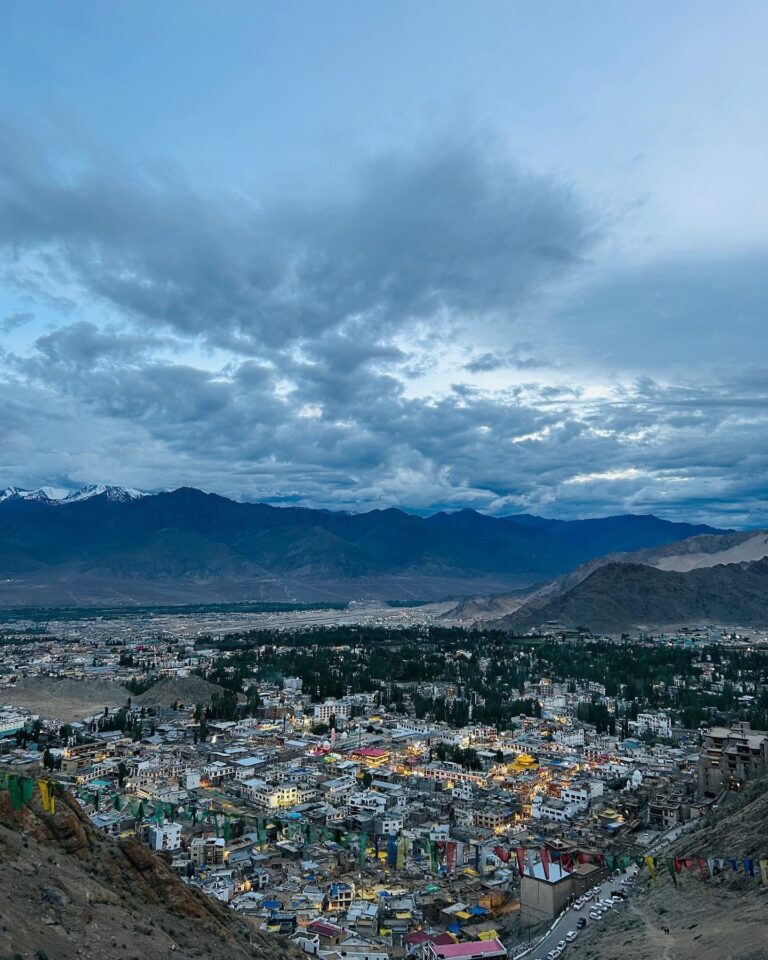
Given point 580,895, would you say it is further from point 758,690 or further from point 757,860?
point 758,690

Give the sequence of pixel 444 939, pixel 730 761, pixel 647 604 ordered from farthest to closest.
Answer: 1. pixel 647 604
2. pixel 730 761
3. pixel 444 939

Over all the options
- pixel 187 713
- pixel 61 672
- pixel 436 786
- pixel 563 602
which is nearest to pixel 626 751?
pixel 436 786

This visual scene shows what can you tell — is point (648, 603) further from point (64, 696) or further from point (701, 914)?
point (701, 914)

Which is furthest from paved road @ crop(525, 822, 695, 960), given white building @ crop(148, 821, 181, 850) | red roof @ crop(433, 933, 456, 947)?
white building @ crop(148, 821, 181, 850)

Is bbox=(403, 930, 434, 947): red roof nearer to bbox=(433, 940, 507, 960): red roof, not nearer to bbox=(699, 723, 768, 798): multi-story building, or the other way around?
bbox=(433, 940, 507, 960): red roof

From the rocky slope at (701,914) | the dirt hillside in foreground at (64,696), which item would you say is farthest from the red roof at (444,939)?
the dirt hillside in foreground at (64,696)

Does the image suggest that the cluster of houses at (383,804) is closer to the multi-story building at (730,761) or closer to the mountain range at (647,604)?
the multi-story building at (730,761)

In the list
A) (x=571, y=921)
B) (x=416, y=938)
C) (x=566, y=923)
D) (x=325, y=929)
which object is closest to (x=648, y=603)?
(x=571, y=921)

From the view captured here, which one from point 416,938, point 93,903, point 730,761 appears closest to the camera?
point 93,903
